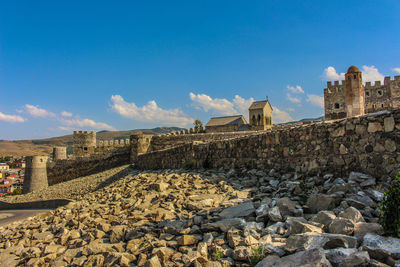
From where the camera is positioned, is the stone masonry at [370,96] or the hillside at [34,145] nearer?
the stone masonry at [370,96]

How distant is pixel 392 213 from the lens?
3.12 m

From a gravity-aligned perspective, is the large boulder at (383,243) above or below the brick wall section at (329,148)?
below

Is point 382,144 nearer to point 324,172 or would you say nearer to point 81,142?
point 324,172

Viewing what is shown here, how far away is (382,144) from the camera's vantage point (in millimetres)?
4793

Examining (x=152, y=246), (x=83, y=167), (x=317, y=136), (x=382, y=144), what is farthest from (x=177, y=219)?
(x=83, y=167)

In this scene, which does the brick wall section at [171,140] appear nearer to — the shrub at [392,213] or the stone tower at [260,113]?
the shrub at [392,213]

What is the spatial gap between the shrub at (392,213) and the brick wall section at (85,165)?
2403 centimetres

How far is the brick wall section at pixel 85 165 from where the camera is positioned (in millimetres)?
26797

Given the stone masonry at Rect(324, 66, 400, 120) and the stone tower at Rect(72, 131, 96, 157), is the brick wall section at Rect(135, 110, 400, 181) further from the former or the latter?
the stone masonry at Rect(324, 66, 400, 120)

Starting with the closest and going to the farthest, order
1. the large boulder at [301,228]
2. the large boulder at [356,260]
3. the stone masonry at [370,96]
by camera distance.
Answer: the large boulder at [356,260] → the large boulder at [301,228] → the stone masonry at [370,96]

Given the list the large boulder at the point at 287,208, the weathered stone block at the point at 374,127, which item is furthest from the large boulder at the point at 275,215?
the weathered stone block at the point at 374,127

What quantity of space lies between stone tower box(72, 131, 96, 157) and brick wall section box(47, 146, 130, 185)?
2222mm

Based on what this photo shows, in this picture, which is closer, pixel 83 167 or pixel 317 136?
pixel 317 136

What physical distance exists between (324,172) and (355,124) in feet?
3.82
